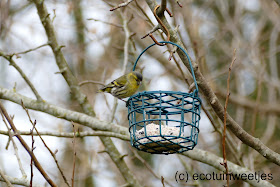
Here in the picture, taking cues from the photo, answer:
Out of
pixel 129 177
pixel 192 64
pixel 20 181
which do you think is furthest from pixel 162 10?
pixel 129 177

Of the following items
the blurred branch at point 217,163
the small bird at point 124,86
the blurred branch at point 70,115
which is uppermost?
the small bird at point 124,86

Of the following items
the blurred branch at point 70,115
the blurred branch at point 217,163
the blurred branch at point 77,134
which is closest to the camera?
the blurred branch at point 77,134

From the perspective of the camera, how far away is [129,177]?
590cm

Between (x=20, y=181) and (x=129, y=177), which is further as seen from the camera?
(x=129, y=177)

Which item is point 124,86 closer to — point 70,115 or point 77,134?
point 70,115

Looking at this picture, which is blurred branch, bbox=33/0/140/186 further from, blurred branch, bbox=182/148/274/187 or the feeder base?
the feeder base

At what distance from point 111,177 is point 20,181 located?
5.58 m

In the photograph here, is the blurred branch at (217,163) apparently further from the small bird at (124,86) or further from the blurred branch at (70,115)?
the small bird at (124,86)

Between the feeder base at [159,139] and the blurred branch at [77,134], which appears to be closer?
the feeder base at [159,139]

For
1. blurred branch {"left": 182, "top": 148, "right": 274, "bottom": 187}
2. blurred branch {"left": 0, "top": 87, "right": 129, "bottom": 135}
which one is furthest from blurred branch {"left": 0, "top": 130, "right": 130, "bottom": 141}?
blurred branch {"left": 182, "top": 148, "right": 274, "bottom": 187}

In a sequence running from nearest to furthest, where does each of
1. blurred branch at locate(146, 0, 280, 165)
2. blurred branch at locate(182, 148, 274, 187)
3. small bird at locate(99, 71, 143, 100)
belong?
blurred branch at locate(146, 0, 280, 165) < blurred branch at locate(182, 148, 274, 187) < small bird at locate(99, 71, 143, 100)

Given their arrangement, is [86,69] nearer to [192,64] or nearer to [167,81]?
[167,81]

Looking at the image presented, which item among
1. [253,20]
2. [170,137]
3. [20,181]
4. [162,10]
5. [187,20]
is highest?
[253,20]

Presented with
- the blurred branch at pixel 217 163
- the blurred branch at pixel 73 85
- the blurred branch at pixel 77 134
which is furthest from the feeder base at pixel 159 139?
the blurred branch at pixel 73 85
